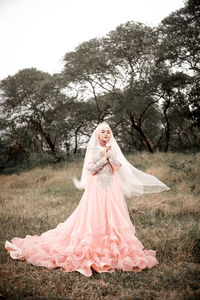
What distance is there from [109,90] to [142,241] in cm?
1416

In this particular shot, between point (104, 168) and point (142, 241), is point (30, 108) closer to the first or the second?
point (104, 168)

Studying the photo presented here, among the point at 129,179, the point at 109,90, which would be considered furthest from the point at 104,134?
the point at 109,90

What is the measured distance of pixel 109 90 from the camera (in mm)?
17594

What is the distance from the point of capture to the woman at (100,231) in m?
3.80

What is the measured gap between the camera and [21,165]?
1773 cm

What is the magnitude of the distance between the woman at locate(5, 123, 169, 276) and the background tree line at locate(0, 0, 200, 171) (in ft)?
38.7

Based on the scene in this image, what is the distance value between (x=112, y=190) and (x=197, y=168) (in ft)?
20.8

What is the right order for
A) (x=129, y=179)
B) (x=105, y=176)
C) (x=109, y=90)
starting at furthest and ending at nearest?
(x=109, y=90) → (x=129, y=179) → (x=105, y=176)

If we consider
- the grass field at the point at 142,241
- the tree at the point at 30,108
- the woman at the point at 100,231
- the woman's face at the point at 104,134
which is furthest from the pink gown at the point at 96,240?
the tree at the point at 30,108

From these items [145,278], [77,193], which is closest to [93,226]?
[145,278]

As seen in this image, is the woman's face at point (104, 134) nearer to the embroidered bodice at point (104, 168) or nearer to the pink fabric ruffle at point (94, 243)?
the embroidered bodice at point (104, 168)

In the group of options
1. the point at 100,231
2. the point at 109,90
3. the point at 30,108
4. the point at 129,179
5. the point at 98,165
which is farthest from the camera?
the point at 30,108

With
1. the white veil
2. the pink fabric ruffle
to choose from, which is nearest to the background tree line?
the white veil

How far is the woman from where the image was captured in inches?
150
